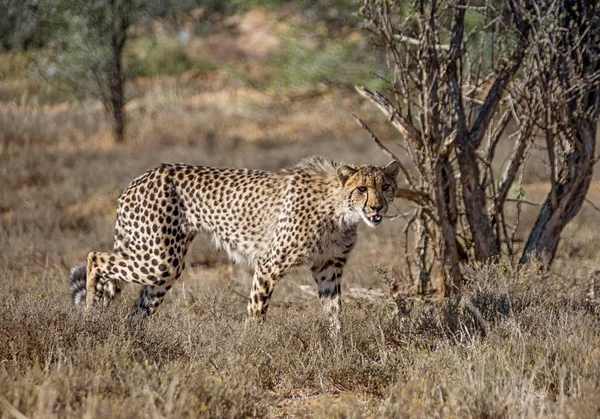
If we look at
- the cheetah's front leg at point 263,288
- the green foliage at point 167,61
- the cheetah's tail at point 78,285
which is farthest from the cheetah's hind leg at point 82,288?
the green foliage at point 167,61

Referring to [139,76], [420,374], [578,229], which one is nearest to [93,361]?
[420,374]

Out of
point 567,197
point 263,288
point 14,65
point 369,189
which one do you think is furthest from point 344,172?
point 14,65

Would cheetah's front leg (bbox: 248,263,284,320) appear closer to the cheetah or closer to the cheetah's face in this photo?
the cheetah

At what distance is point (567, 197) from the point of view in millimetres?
6500

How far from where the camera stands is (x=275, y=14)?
56.3 feet

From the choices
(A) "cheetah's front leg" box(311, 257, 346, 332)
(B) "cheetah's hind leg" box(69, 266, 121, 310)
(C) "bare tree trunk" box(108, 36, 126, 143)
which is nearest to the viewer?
(A) "cheetah's front leg" box(311, 257, 346, 332)

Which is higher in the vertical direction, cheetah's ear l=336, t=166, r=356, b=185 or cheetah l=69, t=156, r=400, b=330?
cheetah's ear l=336, t=166, r=356, b=185

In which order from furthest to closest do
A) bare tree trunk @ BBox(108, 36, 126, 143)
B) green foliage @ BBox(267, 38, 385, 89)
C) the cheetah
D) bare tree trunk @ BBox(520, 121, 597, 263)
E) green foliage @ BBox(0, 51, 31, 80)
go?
green foliage @ BBox(0, 51, 31, 80), bare tree trunk @ BBox(108, 36, 126, 143), green foliage @ BBox(267, 38, 385, 89), bare tree trunk @ BBox(520, 121, 597, 263), the cheetah

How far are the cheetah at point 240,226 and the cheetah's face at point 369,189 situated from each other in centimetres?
1

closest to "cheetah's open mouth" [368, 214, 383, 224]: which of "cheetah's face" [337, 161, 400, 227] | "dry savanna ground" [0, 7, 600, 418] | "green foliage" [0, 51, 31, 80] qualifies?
"cheetah's face" [337, 161, 400, 227]

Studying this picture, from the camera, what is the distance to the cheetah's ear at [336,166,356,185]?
5.56 m

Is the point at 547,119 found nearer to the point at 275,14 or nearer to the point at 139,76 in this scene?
the point at 275,14

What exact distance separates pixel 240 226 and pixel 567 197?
2519 mm

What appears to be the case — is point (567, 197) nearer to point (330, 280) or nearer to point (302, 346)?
point (330, 280)
